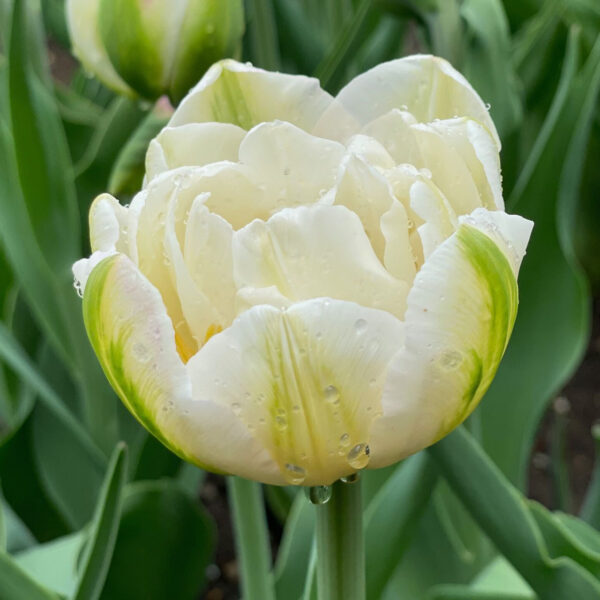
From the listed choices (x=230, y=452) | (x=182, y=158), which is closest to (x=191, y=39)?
Result: (x=182, y=158)

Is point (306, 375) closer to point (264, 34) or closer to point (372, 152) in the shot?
point (372, 152)

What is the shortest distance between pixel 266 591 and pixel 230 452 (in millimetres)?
348

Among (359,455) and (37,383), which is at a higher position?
(359,455)

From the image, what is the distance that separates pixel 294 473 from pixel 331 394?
0.04 m

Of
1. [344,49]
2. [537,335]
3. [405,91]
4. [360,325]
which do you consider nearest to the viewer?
[360,325]

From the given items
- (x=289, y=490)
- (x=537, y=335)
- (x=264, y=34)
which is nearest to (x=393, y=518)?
(x=537, y=335)

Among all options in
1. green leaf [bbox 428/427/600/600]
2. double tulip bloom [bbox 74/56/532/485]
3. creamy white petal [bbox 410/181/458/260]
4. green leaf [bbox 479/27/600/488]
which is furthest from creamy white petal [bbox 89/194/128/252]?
green leaf [bbox 479/27/600/488]

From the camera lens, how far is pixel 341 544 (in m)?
0.38

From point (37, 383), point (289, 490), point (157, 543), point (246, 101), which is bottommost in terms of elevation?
point (289, 490)

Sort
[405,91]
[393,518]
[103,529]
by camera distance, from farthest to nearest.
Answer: [393,518]
[103,529]
[405,91]

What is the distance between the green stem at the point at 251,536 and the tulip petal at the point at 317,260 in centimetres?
26

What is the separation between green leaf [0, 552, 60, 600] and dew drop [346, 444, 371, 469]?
26 cm

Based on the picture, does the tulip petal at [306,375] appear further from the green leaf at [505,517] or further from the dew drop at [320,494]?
the green leaf at [505,517]

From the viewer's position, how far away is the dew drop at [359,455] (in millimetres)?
336
